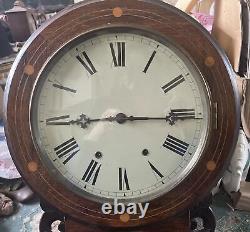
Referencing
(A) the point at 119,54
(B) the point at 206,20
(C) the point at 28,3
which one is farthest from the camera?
(C) the point at 28,3

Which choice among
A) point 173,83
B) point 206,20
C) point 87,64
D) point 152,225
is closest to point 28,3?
point 206,20

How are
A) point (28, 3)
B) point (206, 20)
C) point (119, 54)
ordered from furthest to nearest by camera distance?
1. point (28, 3)
2. point (206, 20)
3. point (119, 54)

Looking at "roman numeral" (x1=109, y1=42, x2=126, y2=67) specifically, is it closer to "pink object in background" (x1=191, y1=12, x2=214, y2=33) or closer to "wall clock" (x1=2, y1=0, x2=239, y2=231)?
"wall clock" (x1=2, y1=0, x2=239, y2=231)

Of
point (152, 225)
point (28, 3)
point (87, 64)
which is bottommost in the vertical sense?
point (152, 225)

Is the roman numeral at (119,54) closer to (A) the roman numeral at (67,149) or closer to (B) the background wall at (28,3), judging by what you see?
(A) the roman numeral at (67,149)

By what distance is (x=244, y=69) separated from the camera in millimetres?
1153

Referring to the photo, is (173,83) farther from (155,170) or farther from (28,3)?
(28,3)

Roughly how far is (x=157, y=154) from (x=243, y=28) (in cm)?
56

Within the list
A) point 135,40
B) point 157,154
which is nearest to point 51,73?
point 135,40

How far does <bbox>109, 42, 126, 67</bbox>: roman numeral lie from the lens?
30.4 inches

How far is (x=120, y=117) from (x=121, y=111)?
16 mm

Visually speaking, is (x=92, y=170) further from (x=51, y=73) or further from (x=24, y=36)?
(x=24, y=36)

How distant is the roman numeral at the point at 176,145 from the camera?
31.2 inches

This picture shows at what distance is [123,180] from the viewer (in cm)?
80
